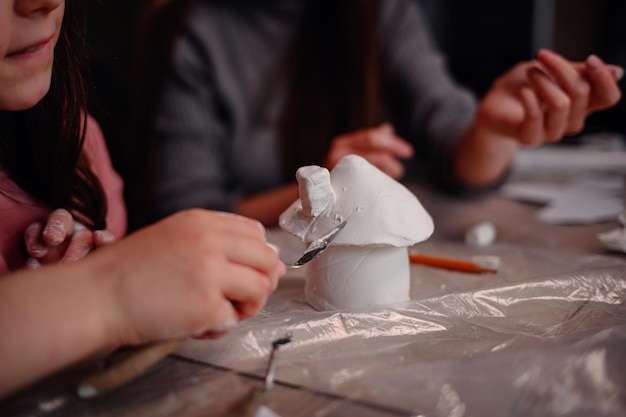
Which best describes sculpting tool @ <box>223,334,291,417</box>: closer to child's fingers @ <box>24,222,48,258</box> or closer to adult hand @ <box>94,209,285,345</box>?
adult hand @ <box>94,209,285,345</box>

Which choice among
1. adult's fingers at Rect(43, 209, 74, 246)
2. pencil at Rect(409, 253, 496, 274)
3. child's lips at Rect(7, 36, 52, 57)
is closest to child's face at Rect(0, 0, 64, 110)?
child's lips at Rect(7, 36, 52, 57)

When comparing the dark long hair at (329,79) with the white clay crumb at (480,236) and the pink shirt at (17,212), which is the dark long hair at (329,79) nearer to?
the white clay crumb at (480,236)

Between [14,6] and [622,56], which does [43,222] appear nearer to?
[14,6]

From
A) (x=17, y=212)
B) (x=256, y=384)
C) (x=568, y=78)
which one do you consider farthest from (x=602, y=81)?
(x=17, y=212)

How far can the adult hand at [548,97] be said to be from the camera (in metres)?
0.70

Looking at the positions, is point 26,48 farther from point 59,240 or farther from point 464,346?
point 464,346

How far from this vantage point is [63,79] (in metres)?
0.52

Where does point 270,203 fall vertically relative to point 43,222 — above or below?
below

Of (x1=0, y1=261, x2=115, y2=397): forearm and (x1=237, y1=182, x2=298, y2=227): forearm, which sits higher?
(x1=0, y1=261, x2=115, y2=397): forearm

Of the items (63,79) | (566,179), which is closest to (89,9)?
(63,79)

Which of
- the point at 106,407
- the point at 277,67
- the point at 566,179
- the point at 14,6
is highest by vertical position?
the point at 14,6

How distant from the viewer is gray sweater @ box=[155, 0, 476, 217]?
115 cm

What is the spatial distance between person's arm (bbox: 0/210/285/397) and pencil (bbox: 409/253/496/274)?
0.26 m

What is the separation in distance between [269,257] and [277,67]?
33.2 inches
